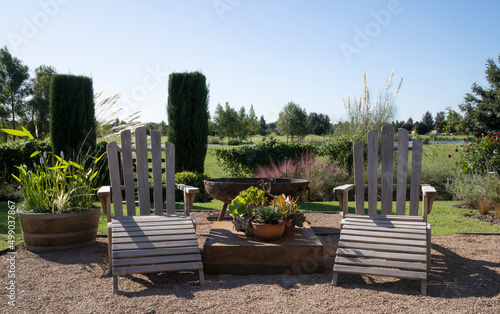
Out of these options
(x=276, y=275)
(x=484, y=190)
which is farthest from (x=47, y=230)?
(x=484, y=190)

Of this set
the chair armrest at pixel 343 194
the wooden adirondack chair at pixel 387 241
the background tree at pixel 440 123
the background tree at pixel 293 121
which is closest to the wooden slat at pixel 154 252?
the wooden adirondack chair at pixel 387 241

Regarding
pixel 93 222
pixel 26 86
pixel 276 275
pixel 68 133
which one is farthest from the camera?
pixel 26 86

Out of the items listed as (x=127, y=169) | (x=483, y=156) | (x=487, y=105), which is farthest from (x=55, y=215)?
(x=487, y=105)

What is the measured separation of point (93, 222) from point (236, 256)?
174 centimetres

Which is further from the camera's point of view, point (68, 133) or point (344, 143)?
point (344, 143)

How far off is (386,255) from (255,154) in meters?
6.10

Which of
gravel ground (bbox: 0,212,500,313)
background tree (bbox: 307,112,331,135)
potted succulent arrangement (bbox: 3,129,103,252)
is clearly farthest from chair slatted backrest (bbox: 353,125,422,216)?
background tree (bbox: 307,112,331,135)

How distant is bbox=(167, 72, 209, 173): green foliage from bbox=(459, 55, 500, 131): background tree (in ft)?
41.6

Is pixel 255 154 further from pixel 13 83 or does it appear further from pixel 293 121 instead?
pixel 293 121

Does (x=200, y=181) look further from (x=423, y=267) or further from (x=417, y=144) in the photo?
(x=423, y=267)

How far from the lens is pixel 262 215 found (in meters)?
3.16

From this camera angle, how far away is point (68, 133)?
24.6 ft

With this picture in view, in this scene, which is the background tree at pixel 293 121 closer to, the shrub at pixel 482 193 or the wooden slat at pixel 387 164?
the shrub at pixel 482 193

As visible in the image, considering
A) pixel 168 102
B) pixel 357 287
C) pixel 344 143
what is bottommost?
pixel 357 287
